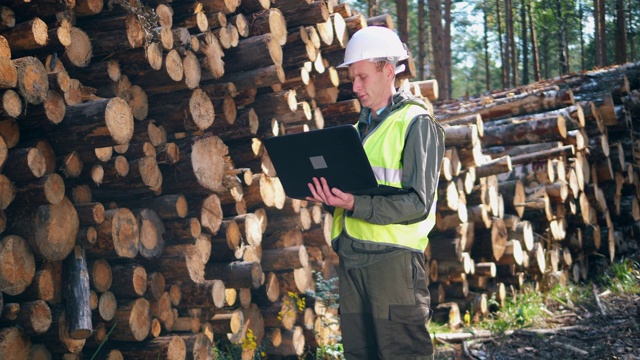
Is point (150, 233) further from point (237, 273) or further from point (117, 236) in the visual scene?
point (237, 273)

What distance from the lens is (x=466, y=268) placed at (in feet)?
24.0

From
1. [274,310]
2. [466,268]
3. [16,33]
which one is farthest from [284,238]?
[16,33]

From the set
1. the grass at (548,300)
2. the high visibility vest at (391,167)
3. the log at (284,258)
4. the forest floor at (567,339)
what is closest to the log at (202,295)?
the log at (284,258)

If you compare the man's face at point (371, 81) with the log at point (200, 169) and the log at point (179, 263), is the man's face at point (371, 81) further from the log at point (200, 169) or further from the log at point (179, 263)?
the log at point (179, 263)

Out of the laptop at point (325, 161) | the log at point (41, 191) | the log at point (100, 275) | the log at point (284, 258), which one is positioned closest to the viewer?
the laptop at point (325, 161)

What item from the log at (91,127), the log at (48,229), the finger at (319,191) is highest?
the log at (91,127)

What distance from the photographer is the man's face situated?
3.97m

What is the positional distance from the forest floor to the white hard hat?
123 inches

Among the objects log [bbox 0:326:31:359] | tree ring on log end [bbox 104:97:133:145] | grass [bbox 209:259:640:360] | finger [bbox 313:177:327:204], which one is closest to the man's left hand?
finger [bbox 313:177:327:204]

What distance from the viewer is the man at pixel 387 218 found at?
3.74m

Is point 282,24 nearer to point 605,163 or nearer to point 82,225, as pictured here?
point 82,225

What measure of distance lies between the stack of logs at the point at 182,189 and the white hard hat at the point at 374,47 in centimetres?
130

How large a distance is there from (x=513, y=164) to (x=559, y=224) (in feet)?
3.57

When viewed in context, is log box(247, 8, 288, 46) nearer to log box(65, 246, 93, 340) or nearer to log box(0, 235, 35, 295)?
log box(65, 246, 93, 340)
